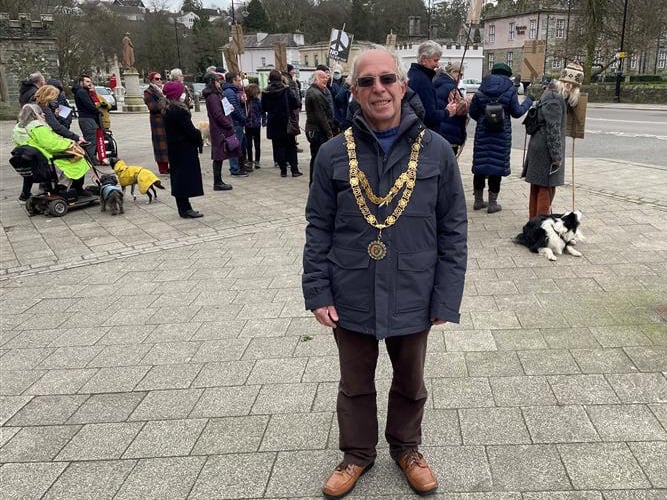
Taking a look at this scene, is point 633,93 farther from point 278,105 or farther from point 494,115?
point 494,115

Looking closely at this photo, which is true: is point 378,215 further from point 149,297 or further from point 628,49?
point 628,49

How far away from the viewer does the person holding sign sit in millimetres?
2420

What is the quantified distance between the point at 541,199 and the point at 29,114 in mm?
7126

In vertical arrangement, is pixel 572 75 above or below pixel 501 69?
below

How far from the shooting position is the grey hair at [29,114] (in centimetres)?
829

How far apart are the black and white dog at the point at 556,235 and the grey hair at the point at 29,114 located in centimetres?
701

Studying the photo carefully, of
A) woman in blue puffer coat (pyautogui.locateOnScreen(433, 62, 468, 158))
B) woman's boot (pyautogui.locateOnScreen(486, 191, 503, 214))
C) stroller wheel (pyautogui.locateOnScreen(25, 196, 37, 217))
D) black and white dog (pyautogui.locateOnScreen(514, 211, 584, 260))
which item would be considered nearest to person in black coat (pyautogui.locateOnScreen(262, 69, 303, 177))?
woman in blue puffer coat (pyautogui.locateOnScreen(433, 62, 468, 158))

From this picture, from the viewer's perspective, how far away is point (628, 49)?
39.9 meters

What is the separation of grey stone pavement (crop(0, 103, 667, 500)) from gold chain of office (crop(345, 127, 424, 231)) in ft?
4.28

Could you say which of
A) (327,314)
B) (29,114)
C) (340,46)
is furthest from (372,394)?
(340,46)

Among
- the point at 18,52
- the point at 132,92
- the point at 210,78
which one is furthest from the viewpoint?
the point at 132,92

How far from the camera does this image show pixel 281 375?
12.6 feet

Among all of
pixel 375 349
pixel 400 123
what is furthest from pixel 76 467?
pixel 400 123

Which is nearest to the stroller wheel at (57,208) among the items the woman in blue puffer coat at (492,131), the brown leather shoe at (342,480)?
the woman in blue puffer coat at (492,131)
